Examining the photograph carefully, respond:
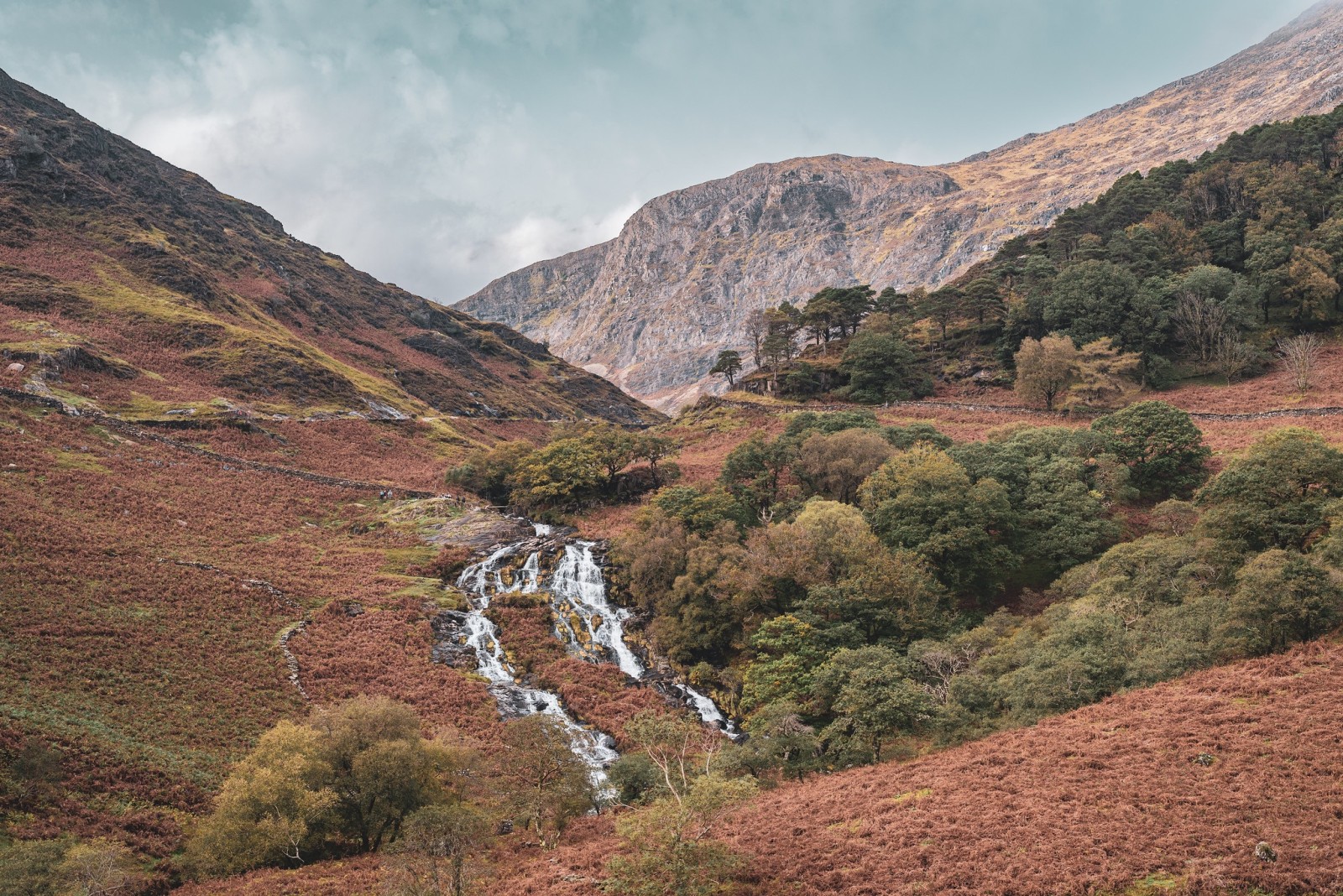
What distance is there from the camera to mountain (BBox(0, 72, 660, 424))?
8125 cm

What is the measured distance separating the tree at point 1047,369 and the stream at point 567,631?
1969 inches

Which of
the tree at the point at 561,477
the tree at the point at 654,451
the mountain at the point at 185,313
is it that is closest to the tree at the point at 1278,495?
the tree at the point at 654,451

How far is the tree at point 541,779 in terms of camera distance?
2492 centimetres

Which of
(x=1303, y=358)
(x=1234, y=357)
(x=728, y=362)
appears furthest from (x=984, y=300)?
(x=728, y=362)

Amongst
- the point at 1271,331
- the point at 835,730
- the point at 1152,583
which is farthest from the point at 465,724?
the point at 1271,331

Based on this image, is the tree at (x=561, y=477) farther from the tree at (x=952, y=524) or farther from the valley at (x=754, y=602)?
the tree at (x=952, y=524)

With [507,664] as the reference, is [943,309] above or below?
above

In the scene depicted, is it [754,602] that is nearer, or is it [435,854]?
[435,854]

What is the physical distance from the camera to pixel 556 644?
1784 inches

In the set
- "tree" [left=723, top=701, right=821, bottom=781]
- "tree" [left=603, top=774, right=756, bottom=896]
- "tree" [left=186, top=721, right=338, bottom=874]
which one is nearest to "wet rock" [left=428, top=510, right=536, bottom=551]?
"tree" [left=186, top=721, right=338, bottom=874]

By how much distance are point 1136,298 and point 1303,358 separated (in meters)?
16.0

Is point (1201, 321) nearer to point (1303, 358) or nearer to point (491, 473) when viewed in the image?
point (1303, 358)

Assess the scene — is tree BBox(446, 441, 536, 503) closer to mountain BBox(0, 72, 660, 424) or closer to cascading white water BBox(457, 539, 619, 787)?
cascading white water BBox(457, 539, 619, 787)

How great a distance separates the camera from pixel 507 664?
4262 cm
